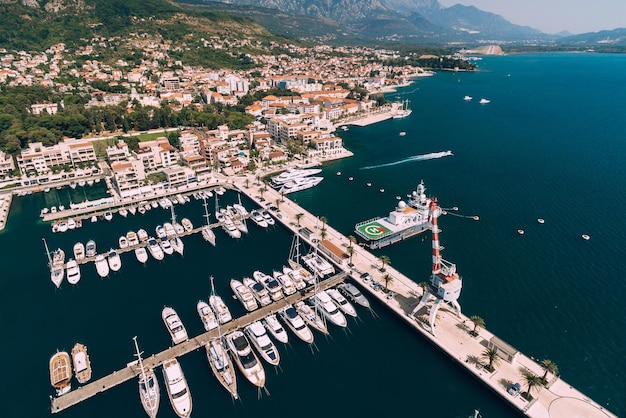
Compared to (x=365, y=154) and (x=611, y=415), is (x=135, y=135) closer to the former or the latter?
(x=365, y=154)

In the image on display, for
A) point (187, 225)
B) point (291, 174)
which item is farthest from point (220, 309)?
point (291, 174)

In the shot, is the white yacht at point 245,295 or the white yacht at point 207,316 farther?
the white yacht at point 245,295

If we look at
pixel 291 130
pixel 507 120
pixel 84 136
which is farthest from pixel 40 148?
pixel 507 120

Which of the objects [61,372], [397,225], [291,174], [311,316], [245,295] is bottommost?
[61,372]

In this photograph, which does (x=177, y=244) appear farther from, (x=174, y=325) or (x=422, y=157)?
(x=422, y=157)

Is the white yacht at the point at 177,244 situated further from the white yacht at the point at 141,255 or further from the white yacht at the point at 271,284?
the white yacht at the point at 271,284

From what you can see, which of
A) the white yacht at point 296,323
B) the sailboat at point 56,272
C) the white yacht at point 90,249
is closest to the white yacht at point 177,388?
the white yacht at point 296,323

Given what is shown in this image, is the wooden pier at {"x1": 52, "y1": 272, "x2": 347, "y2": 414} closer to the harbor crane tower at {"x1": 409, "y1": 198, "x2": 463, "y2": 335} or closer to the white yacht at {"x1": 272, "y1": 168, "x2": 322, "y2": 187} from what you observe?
the harbor crane tower at {"x1": 409, "y1": 198, "x2": 463, "y2": 335}
